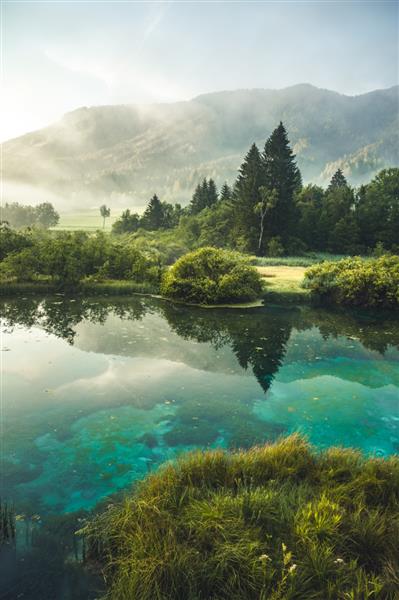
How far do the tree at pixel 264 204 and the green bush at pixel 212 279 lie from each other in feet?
84.8

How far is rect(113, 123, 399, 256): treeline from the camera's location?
50.7 meters

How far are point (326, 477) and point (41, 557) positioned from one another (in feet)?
14.3

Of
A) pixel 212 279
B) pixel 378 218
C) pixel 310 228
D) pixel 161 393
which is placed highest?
pixel 378 218

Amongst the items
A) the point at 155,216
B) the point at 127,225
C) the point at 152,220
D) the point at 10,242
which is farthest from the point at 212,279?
the point at 127,225

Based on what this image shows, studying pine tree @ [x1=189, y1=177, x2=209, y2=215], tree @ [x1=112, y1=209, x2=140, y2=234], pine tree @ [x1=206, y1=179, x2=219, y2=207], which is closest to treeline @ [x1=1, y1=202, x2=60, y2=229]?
tree @ [x1=112, y1=209, x2=140, y2=234]

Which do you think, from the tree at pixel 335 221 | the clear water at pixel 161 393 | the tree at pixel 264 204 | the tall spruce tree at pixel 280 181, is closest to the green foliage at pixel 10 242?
the clear water at pixel 161 393

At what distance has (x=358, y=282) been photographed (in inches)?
899

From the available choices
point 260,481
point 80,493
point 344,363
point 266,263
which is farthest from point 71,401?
point 266,263

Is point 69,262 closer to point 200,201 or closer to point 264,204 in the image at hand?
point 264,204

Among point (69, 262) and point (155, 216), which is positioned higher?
point (155, 216)

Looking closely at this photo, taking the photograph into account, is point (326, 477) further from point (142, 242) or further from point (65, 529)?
point (142, 242)

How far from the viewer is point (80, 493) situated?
6.66 meters

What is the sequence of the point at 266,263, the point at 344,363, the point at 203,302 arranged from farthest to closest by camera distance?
1. the point at 266,263
2. the point at 203,302
3. the point at 344,363

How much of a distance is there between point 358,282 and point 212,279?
28.6 ft
